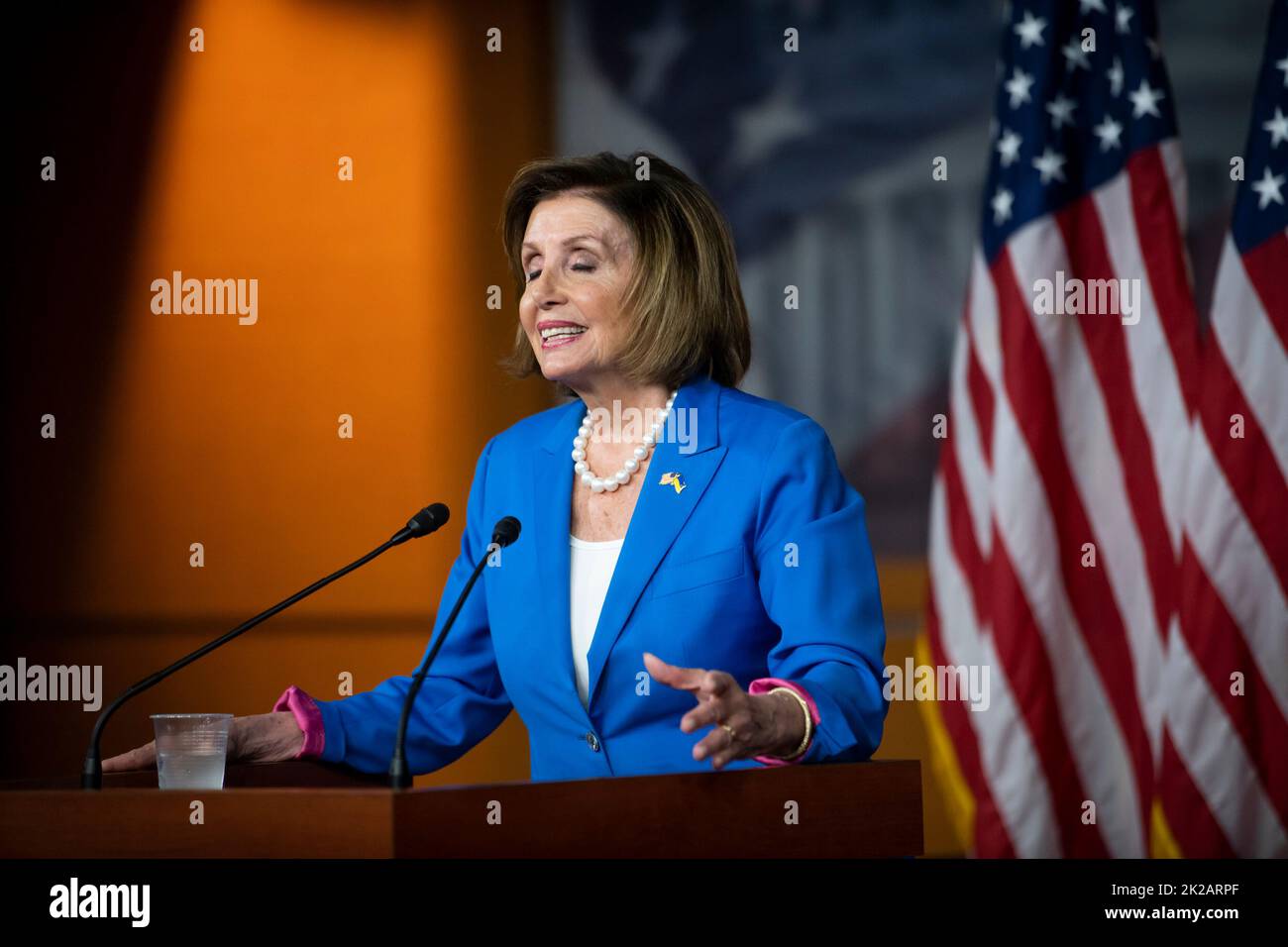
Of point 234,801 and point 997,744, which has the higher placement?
point 234,801

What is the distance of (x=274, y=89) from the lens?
188 inches

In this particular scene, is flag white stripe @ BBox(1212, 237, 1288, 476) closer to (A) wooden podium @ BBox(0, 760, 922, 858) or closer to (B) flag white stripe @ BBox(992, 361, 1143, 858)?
(B) flag white stripe @ BBox(992, 361, 1143, 858)

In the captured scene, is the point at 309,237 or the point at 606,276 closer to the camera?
the point at 606,276

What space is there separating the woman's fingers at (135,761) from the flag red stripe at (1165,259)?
120 inches

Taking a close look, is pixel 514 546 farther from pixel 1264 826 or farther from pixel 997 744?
pixel 1264 826

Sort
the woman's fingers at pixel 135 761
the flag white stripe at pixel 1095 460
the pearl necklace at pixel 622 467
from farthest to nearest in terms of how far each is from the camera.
→ the flag white stripe at pixel 1095 460
the pearl necklace at pixel 622 467
the woman's fingers at pixel 135 761

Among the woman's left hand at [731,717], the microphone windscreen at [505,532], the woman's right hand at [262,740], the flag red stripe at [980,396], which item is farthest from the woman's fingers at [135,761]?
the flag red stripe at [980,396]

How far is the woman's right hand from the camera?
192cm

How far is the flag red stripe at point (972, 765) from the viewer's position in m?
3.90

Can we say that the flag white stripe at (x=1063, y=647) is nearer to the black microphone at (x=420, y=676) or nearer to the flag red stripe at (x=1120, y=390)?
the flag red stripe at (x=1120, y=390)

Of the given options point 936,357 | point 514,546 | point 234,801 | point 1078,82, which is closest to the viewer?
point 234,801

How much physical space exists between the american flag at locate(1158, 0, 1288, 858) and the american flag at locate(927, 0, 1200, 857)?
128 millimetres
